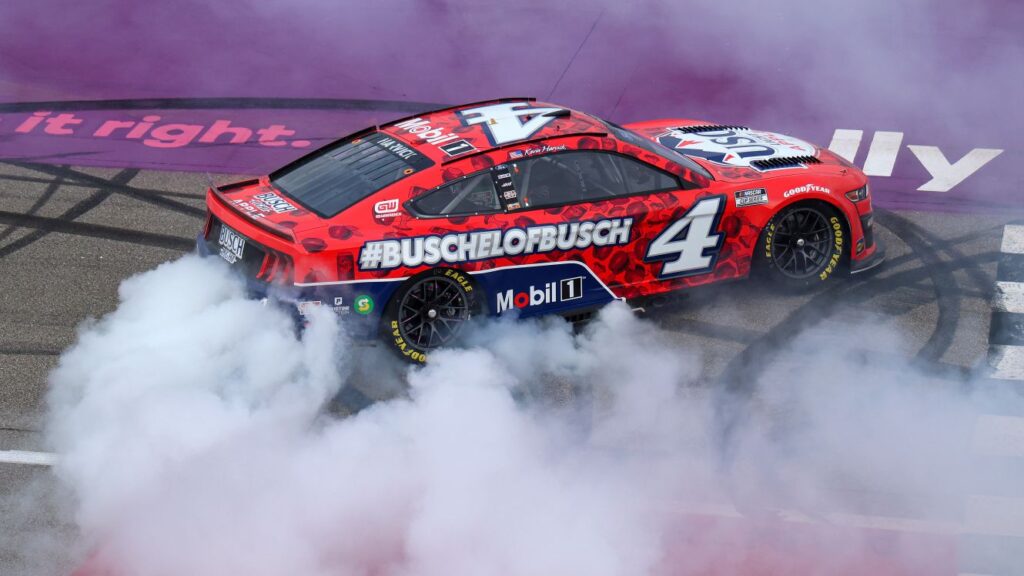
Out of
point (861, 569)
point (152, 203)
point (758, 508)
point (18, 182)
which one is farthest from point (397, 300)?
point (18, 182)

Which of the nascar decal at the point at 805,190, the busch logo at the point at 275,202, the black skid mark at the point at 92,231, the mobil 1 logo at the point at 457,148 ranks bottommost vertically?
the black skid mark at the point at 92,231

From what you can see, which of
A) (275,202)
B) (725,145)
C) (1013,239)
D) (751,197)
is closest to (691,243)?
(751,197)

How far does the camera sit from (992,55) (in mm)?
12852

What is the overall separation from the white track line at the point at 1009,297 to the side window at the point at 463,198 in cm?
351

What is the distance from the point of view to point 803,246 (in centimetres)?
822

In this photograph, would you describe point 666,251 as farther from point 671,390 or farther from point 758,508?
point 758,508

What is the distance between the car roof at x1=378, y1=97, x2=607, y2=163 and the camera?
24.5 feet

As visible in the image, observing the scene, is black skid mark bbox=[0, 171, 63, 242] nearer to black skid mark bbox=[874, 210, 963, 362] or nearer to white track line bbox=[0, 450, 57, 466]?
white track line bbox=[0, 450, 57, 466]

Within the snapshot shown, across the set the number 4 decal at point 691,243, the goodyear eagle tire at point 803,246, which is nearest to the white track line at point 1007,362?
the goodyear eagle tire at point 803,246

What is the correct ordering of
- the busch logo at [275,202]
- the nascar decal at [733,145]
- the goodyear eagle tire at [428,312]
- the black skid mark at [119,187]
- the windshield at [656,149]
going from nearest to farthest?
the goodyear eagle tire at [428,312]
the busch logo at [275,202]
the windshield at [656,149]
the nascar decal at [733,145]
the black skid mark at [119,187]

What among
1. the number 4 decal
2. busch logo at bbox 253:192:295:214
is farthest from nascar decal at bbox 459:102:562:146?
busch logo at bbox 253:192:295:214

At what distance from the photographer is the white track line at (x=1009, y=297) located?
8180 millimetres

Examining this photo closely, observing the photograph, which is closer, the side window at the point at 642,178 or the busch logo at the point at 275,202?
the busch logo at the point at 275,202

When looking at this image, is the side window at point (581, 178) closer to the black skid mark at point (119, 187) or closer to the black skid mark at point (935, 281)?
the black skid mark at point (935, 281)
